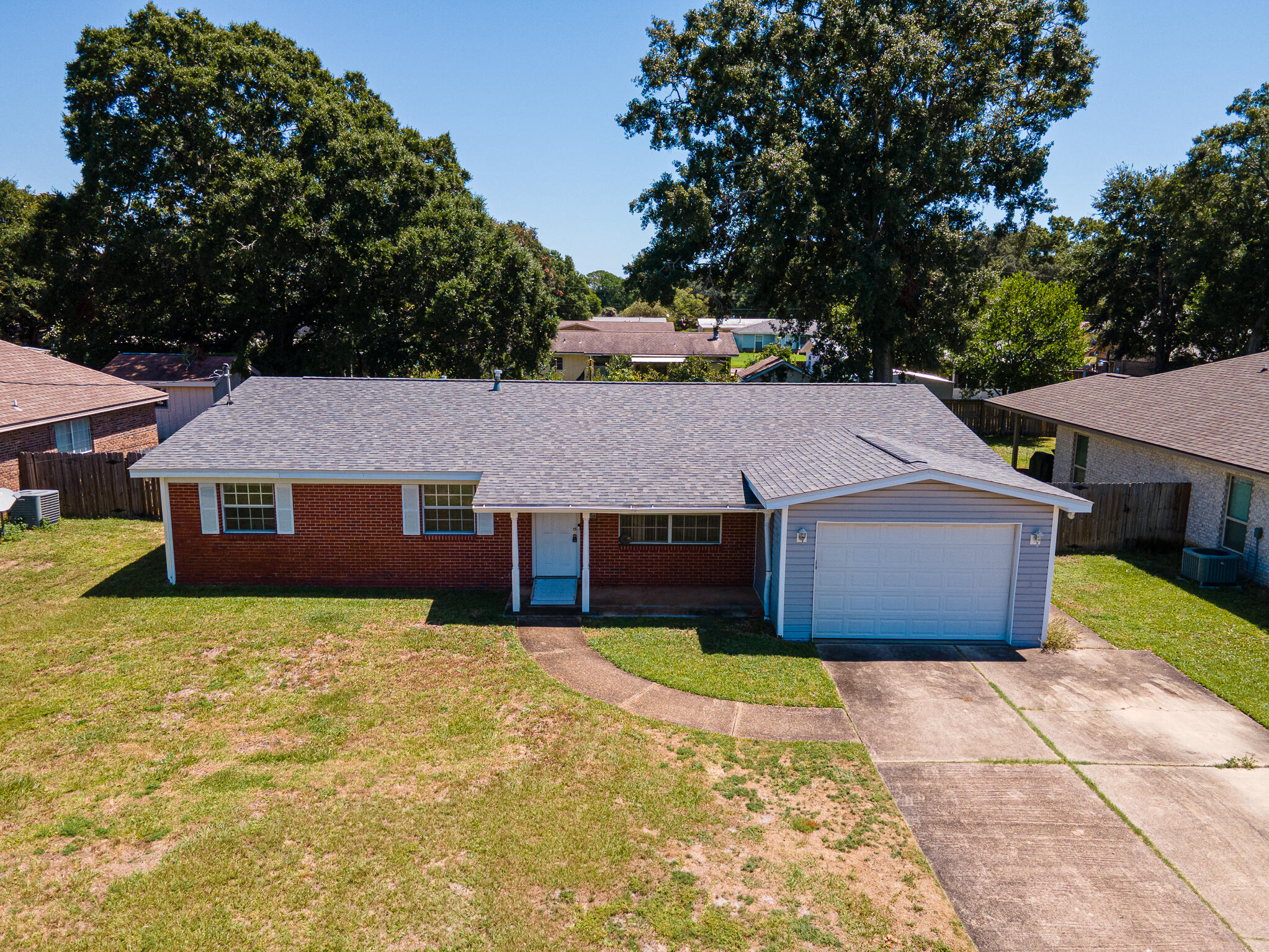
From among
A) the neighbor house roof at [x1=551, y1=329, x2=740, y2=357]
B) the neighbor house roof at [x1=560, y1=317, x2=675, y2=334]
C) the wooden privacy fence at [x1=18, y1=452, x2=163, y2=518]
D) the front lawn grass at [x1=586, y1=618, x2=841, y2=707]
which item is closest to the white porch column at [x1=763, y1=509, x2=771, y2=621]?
the front lawn grass at [x1=586, y1=618, x2=841, y2=707]

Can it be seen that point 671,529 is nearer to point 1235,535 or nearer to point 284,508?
point 284,508

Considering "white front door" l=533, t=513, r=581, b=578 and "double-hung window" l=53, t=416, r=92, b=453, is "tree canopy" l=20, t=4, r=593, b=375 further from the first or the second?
"white front door" l=533, t=513, r=581, b=578

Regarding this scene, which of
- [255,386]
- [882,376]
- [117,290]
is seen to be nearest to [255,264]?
[117,290]

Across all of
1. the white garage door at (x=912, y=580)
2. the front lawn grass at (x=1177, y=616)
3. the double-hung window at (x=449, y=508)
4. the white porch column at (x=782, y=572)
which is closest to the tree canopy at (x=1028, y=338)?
the front lawn grass at (x=1177, y=616)

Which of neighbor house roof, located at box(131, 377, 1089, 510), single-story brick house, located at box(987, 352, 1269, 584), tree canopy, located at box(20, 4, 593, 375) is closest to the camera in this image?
neighbor house roof, located at box(131, 377, 1089, 510)

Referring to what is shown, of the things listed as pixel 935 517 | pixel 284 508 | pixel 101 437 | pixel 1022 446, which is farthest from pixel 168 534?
pixel 1022 446

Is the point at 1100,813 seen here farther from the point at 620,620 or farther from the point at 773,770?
the point at 620,620
